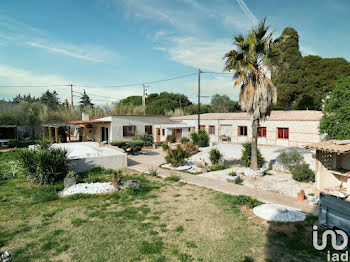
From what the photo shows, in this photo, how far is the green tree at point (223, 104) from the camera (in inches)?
2186

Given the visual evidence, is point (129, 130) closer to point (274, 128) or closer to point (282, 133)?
point (274, 128)

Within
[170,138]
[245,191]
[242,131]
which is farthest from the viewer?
[242,131]

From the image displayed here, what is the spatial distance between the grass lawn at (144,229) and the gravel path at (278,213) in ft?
0.79

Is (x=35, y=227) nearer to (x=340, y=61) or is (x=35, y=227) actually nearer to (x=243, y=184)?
(x=243, y=184)

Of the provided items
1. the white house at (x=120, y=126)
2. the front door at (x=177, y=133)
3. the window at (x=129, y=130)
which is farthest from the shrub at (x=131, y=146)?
the front door at (x=177, y=133)

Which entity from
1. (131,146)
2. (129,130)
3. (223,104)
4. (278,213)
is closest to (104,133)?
(129,130)

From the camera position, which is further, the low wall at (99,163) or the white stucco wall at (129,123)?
the white stucco wall at (129,123)

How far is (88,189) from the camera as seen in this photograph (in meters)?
8.98

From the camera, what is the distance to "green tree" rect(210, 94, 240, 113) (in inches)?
2186

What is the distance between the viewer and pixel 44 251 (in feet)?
15.8

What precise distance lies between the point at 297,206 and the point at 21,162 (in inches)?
461

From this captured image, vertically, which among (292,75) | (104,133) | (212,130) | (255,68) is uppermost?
(292,75)

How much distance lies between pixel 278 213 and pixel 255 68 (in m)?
8.33

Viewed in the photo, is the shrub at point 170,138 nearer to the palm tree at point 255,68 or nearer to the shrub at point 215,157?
the shrub at point 215,157
